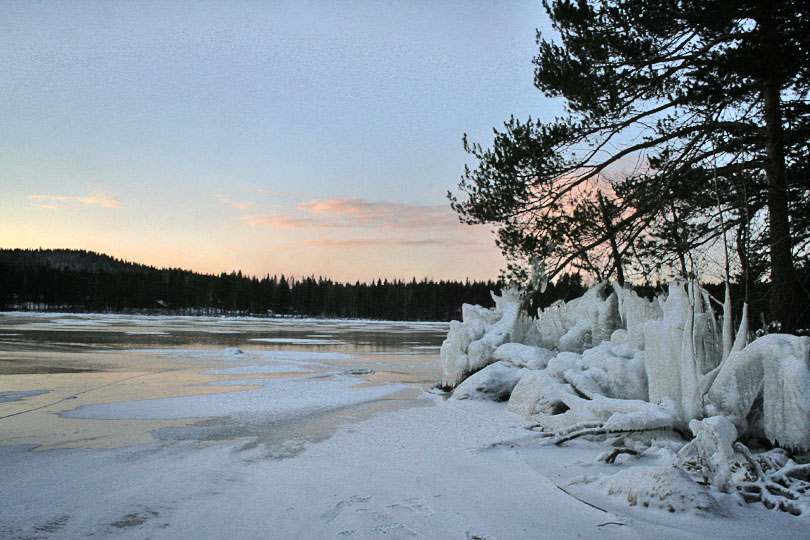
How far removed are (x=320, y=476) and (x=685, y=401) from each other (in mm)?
3865

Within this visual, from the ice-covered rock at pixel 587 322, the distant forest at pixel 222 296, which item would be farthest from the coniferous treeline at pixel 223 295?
the ice-covered rock at pixel 587 322

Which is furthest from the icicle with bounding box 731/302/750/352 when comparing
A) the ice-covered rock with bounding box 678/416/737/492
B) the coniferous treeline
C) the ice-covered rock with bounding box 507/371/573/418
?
the coniferous treeline

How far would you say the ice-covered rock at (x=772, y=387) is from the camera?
14.4ft

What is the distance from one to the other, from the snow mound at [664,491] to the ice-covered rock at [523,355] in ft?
17.1

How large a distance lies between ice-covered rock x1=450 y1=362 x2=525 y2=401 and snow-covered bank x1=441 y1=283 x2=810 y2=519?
0.06 ft

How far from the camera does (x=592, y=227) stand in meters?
10.4

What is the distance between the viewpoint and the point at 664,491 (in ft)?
11.7

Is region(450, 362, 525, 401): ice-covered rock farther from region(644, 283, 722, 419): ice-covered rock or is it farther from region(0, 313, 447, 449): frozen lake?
region(644, 283, 722, 419): ice-covered rock

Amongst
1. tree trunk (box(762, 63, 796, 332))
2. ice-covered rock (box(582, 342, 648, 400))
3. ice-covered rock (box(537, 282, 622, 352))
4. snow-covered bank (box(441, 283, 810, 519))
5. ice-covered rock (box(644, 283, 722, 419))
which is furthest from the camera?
ice-covered rock (box(537, 282, 622, 352))

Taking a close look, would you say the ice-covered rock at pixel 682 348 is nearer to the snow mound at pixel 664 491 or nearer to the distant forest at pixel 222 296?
the snow mound at pixel 664 491

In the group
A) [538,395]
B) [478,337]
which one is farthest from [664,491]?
[478,337]

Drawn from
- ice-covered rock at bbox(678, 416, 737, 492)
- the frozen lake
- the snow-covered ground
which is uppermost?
ice-covered rock at bbox(678, 416, 737, 492)

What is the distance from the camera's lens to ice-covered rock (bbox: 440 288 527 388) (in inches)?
416

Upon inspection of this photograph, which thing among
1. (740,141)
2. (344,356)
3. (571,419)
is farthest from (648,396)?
(344,356)
